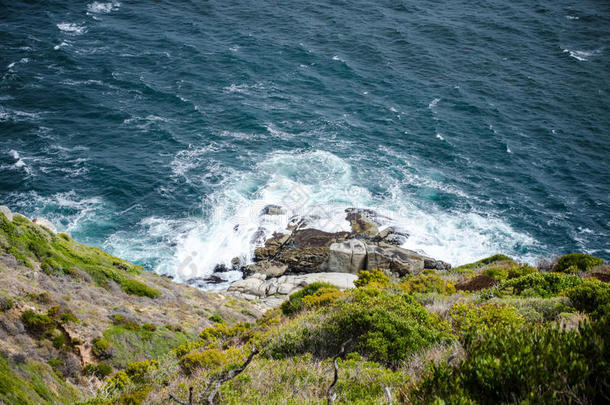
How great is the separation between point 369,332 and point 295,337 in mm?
2916

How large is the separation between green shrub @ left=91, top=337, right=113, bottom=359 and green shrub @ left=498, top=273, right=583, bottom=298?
67.2 feet

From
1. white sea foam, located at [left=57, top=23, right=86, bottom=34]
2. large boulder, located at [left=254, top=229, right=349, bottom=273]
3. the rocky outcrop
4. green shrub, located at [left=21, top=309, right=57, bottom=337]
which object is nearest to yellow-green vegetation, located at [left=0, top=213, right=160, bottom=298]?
green shrub, located at [left=21, top=309, right=57, bottom=337]

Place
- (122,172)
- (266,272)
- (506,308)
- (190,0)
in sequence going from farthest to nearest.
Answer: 1. (190,0)
2. (122,172)
3. (266,272)
4. (506,308)

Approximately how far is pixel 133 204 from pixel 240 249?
13173mm

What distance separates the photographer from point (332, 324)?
56.2ft

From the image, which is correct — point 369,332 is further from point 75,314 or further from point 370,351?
point 75,314

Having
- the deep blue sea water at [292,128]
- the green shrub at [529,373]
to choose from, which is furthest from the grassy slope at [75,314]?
the green shrub at [529,373]

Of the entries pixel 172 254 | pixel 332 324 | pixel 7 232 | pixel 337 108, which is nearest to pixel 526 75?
pixel 337 108

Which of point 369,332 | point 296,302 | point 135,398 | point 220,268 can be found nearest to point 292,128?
point 220,268

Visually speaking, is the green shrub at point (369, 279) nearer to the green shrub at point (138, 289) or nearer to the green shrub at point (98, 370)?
the green shrub at point (138, 289)

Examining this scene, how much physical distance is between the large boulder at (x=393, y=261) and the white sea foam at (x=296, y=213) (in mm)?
5368

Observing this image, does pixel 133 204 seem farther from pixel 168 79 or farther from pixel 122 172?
pixel 168 79

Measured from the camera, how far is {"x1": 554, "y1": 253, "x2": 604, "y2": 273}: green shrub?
90.3ft

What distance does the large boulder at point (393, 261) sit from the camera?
38.7m
